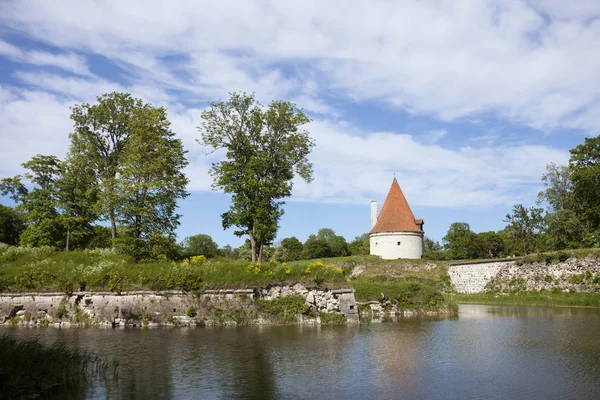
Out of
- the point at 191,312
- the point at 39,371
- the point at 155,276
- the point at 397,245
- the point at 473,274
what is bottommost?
the point at 39,371

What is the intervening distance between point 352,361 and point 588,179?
53.1 metres

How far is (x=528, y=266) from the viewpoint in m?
48.0

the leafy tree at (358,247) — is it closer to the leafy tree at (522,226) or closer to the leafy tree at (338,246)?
the leafy tree at (338,246)

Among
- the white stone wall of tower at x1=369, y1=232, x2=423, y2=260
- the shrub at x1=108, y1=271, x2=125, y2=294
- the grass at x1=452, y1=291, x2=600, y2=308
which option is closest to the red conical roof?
the white stone wall of tower at x1=369, y1=232, x2=423, y2=260

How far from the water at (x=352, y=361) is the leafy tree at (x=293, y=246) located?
7203 centimetres

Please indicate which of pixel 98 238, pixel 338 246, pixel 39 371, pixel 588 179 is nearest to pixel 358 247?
pixel 338 246

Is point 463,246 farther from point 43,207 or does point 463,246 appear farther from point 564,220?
point 43,207

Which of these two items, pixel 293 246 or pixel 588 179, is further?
pixel 293 246

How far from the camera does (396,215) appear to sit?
193ft

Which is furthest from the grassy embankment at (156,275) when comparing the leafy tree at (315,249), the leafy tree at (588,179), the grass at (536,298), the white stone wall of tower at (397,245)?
the leafy tree at (315,249)

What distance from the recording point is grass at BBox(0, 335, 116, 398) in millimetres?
10836

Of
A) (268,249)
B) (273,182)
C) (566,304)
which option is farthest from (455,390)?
(268,249)

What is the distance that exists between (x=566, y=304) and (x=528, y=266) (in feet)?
24.8

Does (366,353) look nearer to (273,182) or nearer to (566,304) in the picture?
(273,182)
